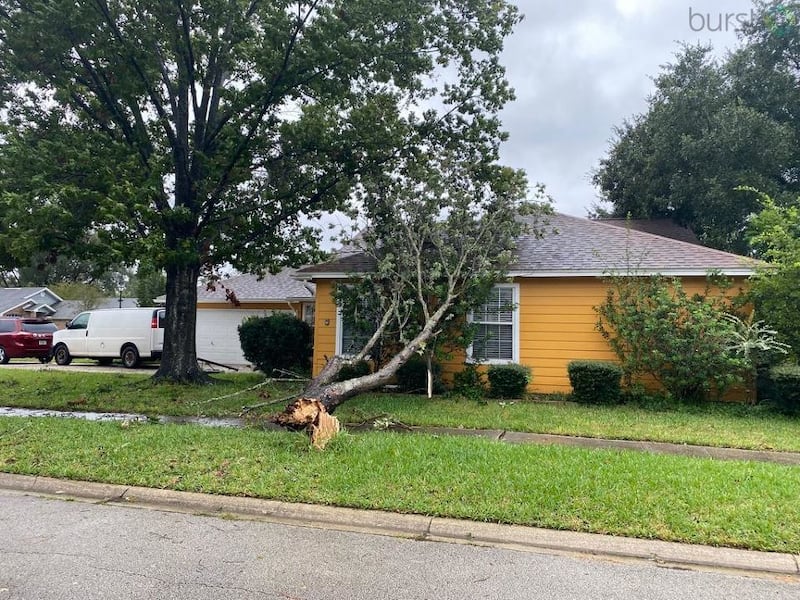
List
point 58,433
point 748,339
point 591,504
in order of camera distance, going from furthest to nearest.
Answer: point 748,339 → point 58,433 → point 591,504

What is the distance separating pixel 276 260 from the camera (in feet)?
44.1

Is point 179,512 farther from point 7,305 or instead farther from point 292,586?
point 7,305

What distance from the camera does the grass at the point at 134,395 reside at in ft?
32.2

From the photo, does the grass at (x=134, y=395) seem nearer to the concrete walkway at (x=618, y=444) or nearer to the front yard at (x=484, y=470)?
the front yard at (x=484, y=470)

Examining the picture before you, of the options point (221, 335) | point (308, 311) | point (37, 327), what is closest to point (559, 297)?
point (308, 311)

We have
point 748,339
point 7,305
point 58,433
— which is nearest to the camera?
point 58,433

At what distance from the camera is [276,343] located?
47.7 ft

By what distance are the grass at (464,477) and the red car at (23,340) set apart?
16786 millimetres

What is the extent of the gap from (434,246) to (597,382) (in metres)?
4.24

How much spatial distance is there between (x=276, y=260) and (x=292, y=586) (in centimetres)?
1050

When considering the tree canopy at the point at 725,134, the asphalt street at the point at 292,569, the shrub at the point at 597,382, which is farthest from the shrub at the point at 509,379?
the tree canopy at the point at 725,134

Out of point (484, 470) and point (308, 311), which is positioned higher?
point (308, 311)

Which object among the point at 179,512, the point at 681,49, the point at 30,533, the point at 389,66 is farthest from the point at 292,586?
the point at 681,49

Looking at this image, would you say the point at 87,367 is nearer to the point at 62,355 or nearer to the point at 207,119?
the point at 62,355
